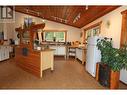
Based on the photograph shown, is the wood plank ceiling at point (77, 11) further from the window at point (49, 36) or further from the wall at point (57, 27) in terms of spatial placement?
the window at point (49, 36)

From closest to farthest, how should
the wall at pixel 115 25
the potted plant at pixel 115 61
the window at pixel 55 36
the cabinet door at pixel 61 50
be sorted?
the potted plant at pixel 115 61 → the wall at pixel 115 25 → the cabinet door at pixel 61 50 → the window at pixel 55 36

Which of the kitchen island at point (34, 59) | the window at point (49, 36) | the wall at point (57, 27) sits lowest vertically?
the kitchen island at point (34, 59)

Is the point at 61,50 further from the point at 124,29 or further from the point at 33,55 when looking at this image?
the point at 124,29

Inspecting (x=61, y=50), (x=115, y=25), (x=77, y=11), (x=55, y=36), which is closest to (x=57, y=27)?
(x=55, y=36)

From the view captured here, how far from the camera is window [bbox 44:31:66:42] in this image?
402 inches

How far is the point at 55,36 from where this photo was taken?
10258 millimetres

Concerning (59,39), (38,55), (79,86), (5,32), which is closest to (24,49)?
(38,55)

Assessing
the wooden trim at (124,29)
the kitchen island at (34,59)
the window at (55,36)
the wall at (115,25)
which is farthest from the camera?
the window at (55,36)

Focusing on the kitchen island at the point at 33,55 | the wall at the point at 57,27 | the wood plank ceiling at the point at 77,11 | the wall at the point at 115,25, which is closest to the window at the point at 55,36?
the wall at the point at 57,27

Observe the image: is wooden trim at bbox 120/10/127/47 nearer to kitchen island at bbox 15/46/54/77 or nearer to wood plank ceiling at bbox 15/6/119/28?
wood plank ceiling at bbox 15/6/119/28

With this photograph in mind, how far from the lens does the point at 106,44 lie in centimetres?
414

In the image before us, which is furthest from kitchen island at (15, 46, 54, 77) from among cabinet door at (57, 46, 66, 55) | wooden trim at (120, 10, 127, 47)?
cabinet door at (57, 46, 66, 55)

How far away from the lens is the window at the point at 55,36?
33.5 feet
